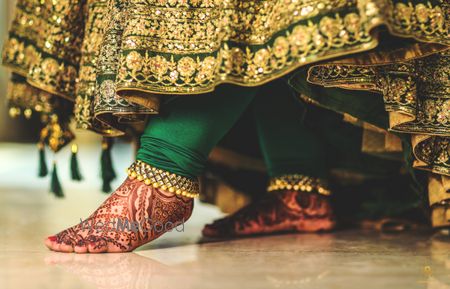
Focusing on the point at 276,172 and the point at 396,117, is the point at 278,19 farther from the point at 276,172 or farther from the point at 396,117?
the point at 276,172

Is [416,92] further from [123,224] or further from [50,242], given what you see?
[50,242]

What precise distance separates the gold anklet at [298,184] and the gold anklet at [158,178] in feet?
1.11

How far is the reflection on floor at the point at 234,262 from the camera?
94 centimetres

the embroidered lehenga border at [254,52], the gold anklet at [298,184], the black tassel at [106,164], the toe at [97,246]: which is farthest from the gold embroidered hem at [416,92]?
the black tassel at [106,164]

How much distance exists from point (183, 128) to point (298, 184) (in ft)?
1.29

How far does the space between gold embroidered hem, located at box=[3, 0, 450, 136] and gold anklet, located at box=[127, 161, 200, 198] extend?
0.09 metres

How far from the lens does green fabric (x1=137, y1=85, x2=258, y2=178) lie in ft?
3.90

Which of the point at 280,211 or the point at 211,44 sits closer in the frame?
the point at 211,44

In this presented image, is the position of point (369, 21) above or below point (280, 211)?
above

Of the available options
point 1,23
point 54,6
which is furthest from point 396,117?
point 1,23

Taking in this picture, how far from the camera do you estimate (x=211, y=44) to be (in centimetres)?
111

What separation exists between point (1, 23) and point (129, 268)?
196 inches

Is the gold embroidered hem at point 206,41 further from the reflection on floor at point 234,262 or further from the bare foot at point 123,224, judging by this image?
the reflection on floor at point 234,262

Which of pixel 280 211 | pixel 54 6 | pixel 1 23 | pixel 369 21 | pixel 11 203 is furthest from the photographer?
pixel 1 23
